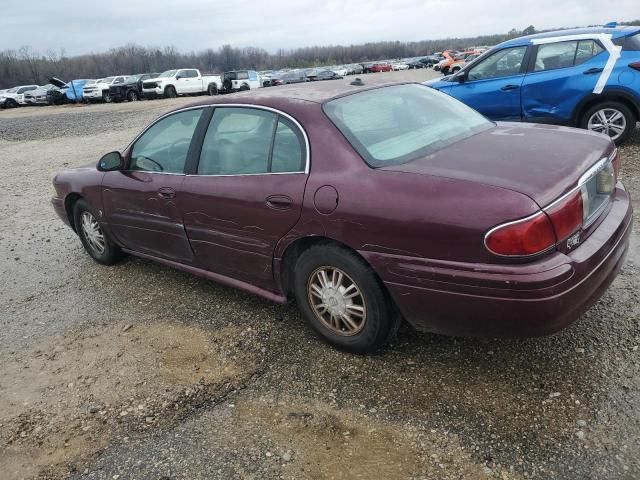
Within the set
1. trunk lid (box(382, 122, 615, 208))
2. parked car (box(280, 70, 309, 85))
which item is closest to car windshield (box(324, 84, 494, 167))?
trunk lid (box(382, 122, 615, 208))

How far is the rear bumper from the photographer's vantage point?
239cm

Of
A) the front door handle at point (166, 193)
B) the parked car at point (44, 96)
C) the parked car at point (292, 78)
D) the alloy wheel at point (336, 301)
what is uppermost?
the front door handle at point (166, 193)

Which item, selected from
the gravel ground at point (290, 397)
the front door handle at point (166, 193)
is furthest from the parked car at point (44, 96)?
the front door handle at point (166, 193)

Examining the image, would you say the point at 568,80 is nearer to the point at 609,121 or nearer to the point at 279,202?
the point at 609,121

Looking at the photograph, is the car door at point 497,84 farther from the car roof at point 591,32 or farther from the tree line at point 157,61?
the tree line at point 157,61

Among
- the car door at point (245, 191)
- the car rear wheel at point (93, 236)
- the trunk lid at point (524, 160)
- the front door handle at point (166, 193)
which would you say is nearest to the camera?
the trunk lid at point (524, 160)

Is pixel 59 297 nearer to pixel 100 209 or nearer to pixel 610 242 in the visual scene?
pixel 100 209

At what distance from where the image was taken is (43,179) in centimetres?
976

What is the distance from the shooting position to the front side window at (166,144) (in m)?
3.87

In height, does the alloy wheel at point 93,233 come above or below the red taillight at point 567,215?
below

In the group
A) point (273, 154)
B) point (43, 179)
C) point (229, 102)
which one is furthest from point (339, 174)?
point (43, 179)

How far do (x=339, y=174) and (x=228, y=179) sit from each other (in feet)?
2.96

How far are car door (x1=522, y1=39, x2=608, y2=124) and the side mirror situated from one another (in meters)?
5.70

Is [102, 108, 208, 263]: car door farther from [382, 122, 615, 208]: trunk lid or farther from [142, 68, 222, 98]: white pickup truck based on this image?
[142, 68, 222, 98]: white pickup truck
